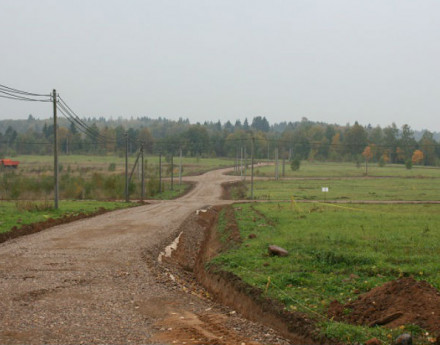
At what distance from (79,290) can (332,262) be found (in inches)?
261

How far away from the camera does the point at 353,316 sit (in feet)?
29.8

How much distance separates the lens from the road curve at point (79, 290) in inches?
348

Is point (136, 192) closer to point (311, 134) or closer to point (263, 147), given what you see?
point (263, 147)

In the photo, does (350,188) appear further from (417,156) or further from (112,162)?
(417,156)

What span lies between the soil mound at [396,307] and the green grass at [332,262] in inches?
17.6

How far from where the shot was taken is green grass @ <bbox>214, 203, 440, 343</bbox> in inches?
412

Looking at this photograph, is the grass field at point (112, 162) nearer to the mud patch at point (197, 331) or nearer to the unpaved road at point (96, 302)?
the unpaved road at point (96, 302)

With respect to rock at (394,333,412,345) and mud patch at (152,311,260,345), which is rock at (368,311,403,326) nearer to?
rock at (394,333,412,345)

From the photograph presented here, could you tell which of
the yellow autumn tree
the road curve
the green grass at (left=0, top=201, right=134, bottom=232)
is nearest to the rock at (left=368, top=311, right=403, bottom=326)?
the road curve

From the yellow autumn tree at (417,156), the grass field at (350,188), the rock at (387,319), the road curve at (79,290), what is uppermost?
the yellow autumn tree at (417,156)

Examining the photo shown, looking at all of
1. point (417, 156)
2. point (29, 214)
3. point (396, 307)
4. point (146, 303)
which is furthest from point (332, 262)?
point (417, 156)

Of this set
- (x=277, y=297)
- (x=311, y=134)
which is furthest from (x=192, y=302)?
(x=311, y=134)

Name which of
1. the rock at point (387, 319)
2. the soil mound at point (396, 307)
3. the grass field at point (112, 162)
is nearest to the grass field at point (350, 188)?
the grass field at point (112, 162)

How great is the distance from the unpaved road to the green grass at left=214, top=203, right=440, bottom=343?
144 centimetres
